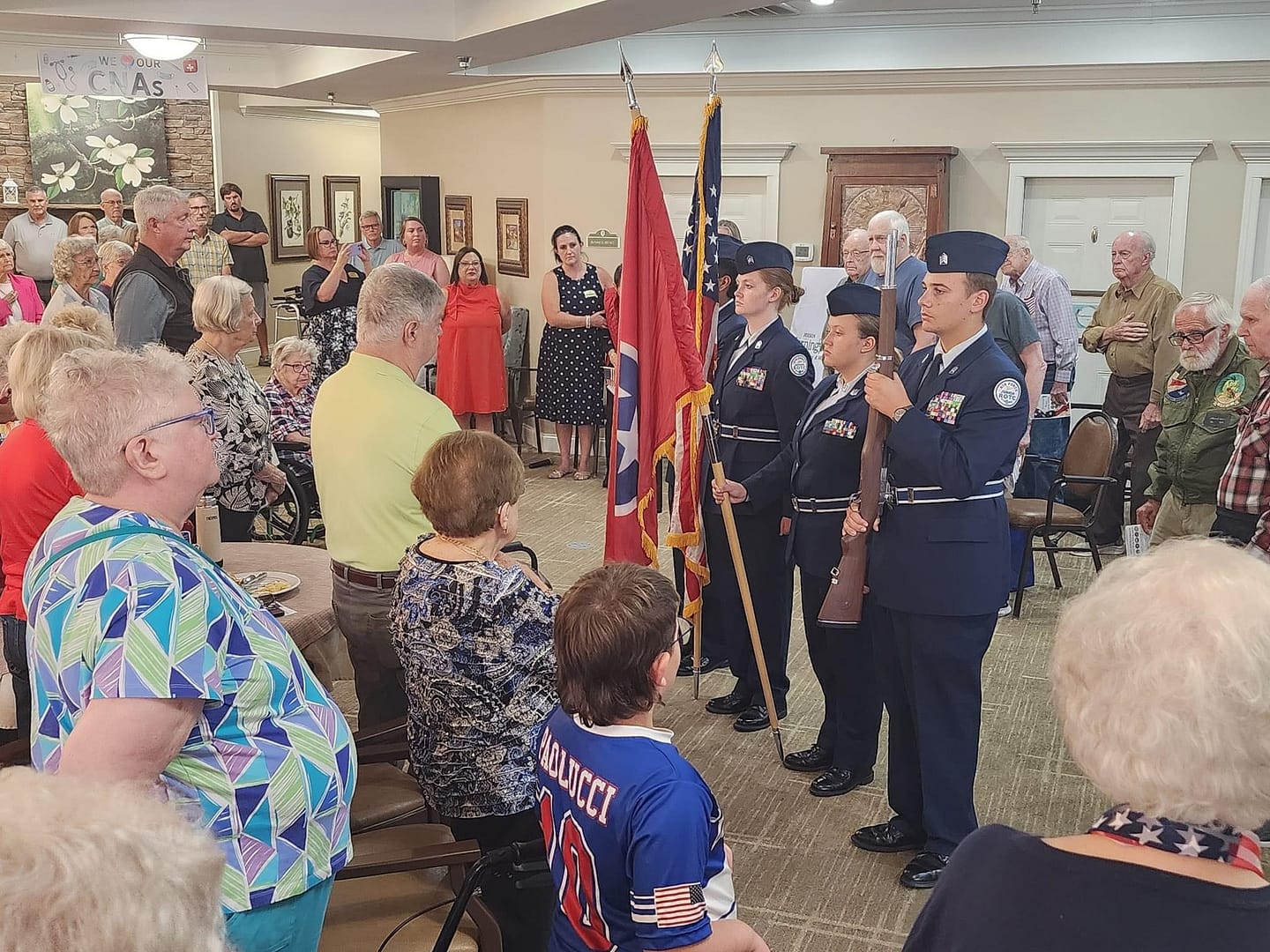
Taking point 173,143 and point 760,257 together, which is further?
point 173,143

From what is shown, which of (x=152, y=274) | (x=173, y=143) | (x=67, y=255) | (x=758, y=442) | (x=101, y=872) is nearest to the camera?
(x=101, y=872)

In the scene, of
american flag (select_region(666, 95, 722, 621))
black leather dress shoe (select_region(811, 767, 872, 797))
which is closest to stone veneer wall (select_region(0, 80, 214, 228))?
american flag (select_region(666, 95, 722, 621))

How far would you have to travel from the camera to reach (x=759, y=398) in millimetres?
4016

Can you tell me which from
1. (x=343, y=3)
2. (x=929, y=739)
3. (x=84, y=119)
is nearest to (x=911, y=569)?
(x=929, y=739)

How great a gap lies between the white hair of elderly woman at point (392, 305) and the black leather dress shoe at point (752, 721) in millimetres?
2000

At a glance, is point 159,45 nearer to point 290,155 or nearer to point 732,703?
point 732,703

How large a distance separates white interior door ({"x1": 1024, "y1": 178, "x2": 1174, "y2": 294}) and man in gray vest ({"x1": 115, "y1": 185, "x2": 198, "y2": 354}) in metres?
5.40

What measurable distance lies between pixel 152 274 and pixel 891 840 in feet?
11.7

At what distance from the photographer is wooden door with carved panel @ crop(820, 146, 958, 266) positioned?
761 centimetres

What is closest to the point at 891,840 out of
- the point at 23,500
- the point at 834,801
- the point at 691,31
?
the point at 834,801

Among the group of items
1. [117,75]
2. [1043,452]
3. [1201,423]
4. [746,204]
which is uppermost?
[117,75]

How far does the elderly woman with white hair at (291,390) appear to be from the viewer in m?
5.66

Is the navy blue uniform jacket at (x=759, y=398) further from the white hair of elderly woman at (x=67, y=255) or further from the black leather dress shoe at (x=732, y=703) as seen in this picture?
the white hair of elderly woman at (x=67, y=255)

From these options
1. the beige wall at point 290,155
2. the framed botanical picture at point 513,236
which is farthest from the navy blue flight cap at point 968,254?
the beige wall at point 290,155
